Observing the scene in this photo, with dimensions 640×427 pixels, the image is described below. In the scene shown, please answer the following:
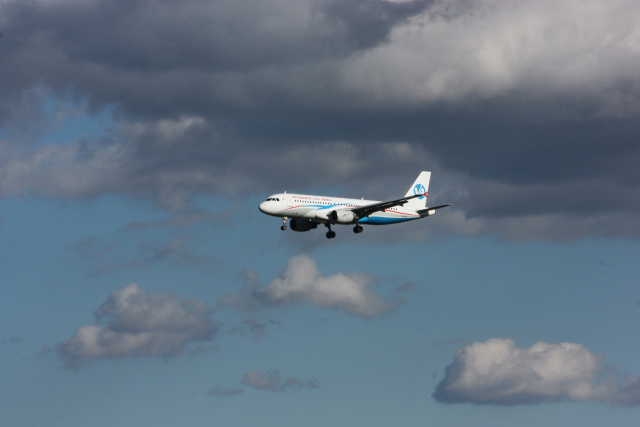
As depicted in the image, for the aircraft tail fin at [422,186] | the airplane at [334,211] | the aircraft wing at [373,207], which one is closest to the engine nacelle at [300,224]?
the airplane at [334,211]

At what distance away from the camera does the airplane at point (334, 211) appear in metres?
121

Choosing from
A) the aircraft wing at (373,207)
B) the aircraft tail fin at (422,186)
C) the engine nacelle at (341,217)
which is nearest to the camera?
the engine nacelle at (341,217)

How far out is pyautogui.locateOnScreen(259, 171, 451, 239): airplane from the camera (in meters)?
121

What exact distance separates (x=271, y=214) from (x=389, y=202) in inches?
685

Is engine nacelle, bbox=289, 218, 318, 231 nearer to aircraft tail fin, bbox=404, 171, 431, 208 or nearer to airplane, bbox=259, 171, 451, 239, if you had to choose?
airplane, bbox=259, 171, 451, 239

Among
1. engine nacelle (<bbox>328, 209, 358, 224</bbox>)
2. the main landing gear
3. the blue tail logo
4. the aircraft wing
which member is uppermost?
the blue tail logo

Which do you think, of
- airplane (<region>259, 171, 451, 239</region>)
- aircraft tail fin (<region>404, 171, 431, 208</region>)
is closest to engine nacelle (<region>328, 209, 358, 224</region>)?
airplane (<region>259, 171, 451, 239</region>)

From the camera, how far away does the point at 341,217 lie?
124188 millimetres

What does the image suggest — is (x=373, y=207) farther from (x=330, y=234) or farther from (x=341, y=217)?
(x=330, y=234)

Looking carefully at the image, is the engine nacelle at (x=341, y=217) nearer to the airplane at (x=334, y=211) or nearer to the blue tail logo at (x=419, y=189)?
the airplane at (x=334, y=211)

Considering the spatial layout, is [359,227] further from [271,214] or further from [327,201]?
[271,214]

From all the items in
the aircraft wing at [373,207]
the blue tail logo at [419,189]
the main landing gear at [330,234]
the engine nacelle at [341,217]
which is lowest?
the main landing gear at [330,234]

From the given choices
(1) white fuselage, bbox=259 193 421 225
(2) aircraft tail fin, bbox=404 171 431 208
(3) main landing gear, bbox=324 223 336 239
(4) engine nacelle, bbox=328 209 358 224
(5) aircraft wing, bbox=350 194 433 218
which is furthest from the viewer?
(2) aircraft tail fin, bbox=404 171 431 208

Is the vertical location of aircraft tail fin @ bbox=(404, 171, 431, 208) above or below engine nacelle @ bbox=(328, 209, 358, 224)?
above
